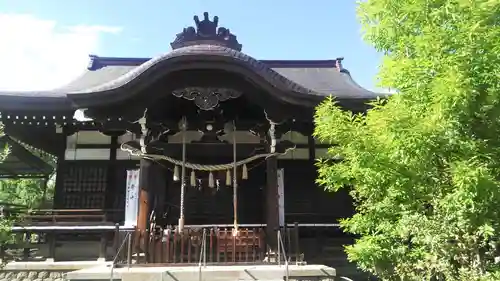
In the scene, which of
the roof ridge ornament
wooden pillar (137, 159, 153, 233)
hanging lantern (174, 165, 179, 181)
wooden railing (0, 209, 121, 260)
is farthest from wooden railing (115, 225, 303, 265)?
the roof ridge ornament

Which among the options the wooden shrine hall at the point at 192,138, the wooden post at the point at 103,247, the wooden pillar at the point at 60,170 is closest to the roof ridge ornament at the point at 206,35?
the wooden shrine hall at the point at 192,138

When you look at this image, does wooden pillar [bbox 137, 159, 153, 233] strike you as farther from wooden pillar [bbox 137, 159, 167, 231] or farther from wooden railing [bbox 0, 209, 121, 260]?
wooden railing [bbox 0, 209, 121, 260]

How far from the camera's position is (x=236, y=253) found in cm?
822

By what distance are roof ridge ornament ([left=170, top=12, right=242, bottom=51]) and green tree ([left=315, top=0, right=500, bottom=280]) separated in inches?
197

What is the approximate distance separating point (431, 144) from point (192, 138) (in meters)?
6.16

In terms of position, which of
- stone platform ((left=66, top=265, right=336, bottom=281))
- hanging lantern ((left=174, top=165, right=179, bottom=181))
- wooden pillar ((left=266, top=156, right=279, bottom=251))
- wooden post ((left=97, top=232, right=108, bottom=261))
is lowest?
stone platform ((left=66, top=265, right=336, bottom=281))

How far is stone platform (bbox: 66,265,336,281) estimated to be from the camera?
673 cm

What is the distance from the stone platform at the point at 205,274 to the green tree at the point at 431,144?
1.66 m

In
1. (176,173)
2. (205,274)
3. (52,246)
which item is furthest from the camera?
(52,246)

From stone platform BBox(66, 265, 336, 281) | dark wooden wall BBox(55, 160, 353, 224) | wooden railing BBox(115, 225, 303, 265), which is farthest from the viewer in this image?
dark wooden wall BBox(55, 160, 353, 224)

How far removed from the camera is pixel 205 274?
22.7 ft

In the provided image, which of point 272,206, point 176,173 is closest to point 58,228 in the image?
point 176,173

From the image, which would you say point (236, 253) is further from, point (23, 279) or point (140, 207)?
point (23, 279)

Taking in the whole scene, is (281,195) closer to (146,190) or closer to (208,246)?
(208,246)
